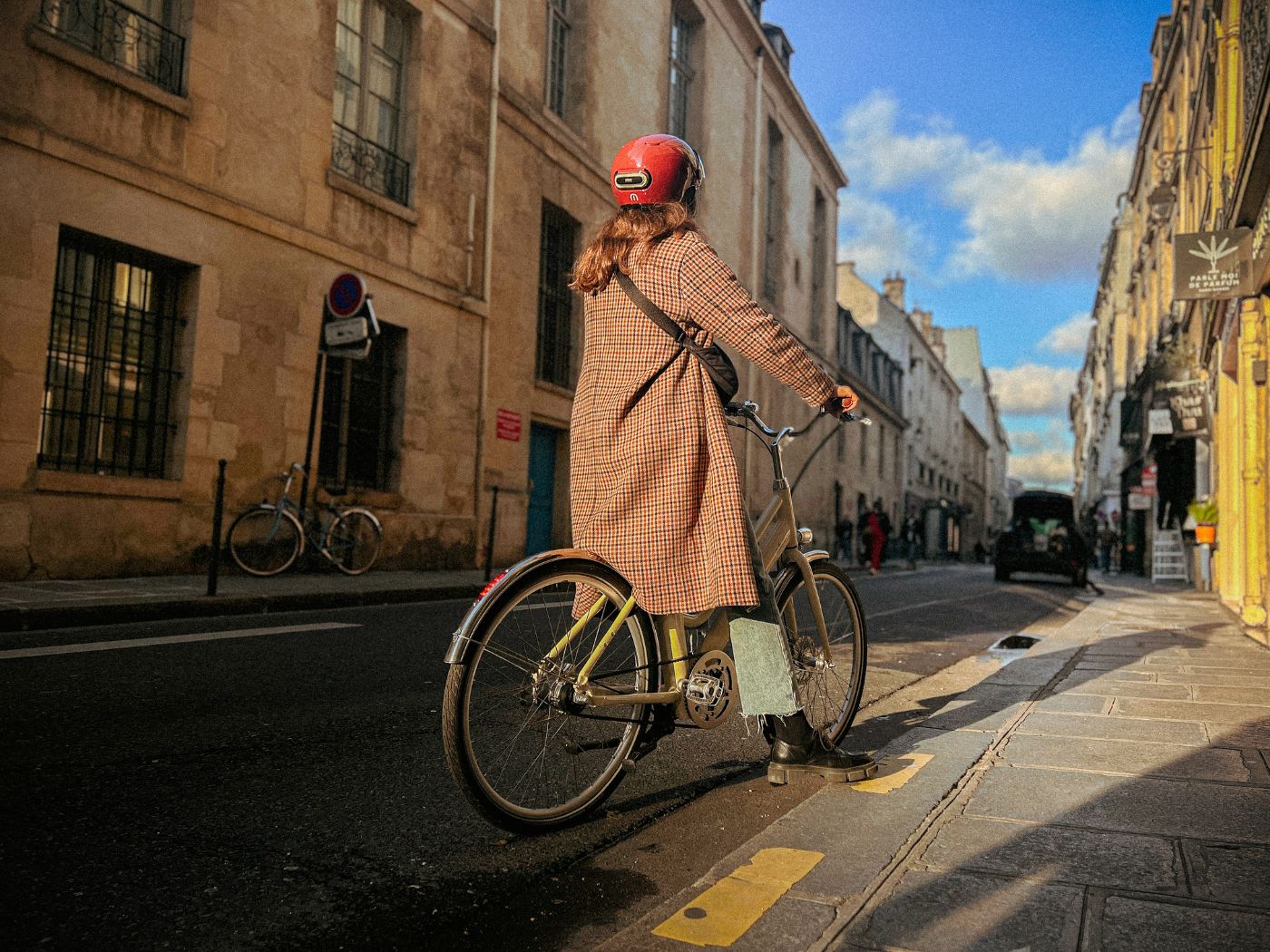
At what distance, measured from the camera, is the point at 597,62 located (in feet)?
58.9

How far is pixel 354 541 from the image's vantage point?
10.6 metres

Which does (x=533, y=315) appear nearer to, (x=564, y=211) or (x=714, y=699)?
(x=564, y=211)


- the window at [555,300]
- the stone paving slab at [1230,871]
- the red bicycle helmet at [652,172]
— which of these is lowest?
the stone paving slab at [1230,871]

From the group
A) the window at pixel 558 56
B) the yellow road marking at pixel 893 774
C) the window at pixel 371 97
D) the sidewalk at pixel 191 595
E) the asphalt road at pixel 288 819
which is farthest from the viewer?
the window at pixel 558 56

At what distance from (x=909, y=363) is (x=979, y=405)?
35.0 metres

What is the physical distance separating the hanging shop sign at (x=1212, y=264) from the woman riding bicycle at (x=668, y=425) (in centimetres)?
815

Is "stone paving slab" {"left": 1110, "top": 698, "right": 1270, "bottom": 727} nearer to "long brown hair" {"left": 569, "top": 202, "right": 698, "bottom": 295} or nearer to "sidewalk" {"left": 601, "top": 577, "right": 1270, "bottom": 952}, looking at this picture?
"sidewalk" {"left": 601, "top": 577, "right": 1270, "bottom": 952}

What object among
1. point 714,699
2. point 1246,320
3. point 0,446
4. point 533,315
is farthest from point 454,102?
point 714,699

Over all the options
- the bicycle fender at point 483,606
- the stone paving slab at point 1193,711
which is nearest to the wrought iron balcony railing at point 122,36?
the bicycle fender at point 483,606

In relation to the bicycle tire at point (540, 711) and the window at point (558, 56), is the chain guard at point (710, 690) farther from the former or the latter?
the window at point (558, 56)

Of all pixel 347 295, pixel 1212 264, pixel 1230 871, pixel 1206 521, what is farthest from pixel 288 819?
pixel 1206 521

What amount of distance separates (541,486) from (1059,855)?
14248 mm

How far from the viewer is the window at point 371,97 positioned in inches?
476

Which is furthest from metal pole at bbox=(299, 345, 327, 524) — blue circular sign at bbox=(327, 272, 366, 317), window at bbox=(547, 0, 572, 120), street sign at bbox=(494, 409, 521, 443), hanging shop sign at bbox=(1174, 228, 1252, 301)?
hanging shop sign at bbox=(1174, 228, 1252, 301)
